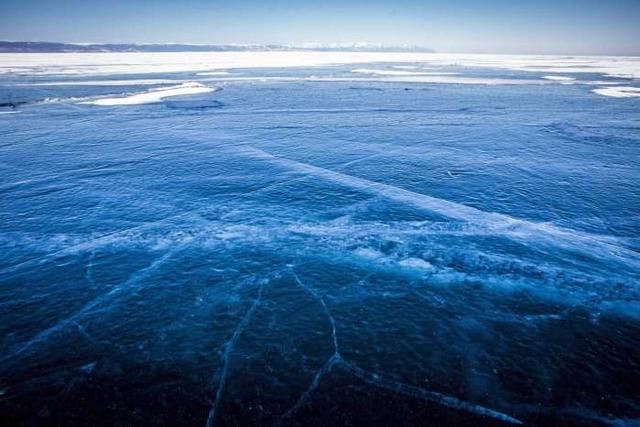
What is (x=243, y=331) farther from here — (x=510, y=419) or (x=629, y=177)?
(x=629, y=177)

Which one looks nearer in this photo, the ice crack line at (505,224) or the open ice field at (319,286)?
the open ice field at (319,286)

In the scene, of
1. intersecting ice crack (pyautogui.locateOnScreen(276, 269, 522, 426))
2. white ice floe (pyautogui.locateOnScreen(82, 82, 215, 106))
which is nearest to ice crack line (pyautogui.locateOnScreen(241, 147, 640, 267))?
intersecting ice crack (pyautogui.locateOnScreen(276, 269, 522, 426))

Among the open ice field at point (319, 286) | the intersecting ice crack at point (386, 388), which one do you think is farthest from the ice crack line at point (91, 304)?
the intersecting ice crack at point (386, 388)

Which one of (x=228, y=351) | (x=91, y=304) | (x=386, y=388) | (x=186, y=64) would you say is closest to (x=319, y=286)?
(x=228, y=351)

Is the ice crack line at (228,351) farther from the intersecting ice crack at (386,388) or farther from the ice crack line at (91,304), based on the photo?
the ice crack line at (91,304)

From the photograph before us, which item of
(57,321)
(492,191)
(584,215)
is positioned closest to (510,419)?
(57,321)

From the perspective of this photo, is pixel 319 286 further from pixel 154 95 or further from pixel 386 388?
pixel 154 95

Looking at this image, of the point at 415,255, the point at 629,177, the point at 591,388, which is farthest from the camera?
the point at 629,177
